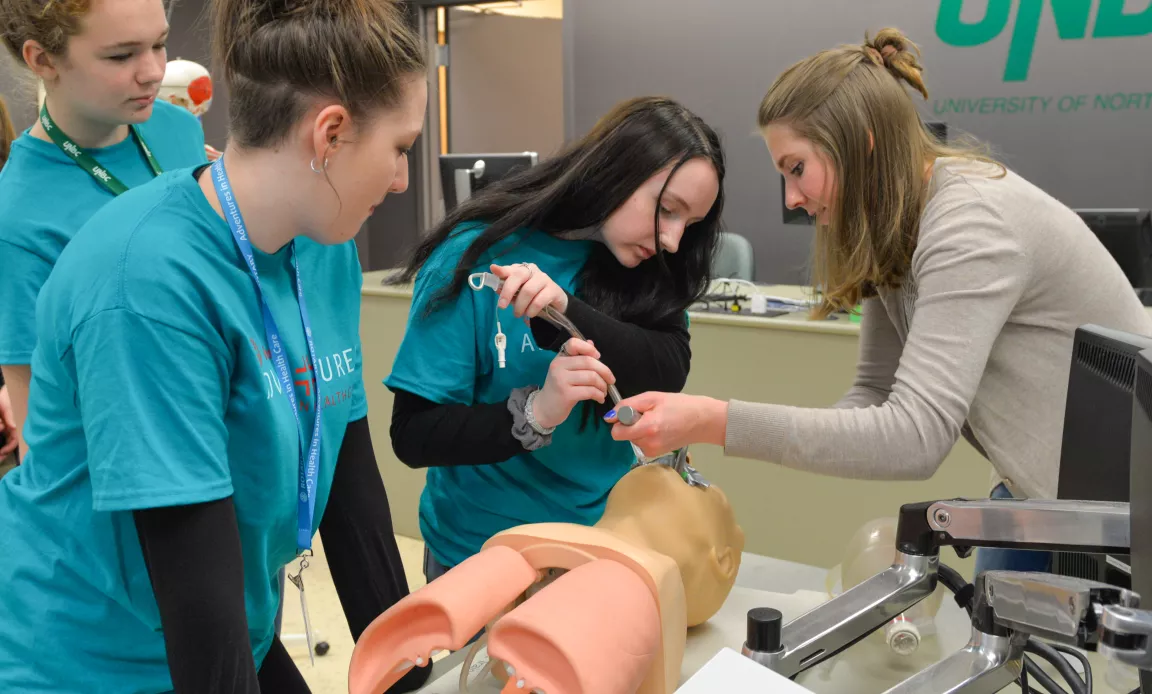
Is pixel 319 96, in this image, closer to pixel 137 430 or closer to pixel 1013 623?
pixel 137 430

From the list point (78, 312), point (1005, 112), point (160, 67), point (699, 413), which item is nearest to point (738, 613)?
point (699, 413)

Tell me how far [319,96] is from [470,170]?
7.90 ft

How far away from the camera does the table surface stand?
1.05 metres

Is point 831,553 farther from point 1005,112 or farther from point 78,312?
point 1005,112

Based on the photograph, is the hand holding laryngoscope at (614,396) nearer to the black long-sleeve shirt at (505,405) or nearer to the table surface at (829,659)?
the black long-sleeve shirt at (505,405)

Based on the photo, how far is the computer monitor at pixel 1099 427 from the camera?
81 cm

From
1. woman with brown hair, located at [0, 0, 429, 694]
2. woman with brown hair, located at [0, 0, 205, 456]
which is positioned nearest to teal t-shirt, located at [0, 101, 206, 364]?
woman with brown hair, located at [0, 0, 205, 456]

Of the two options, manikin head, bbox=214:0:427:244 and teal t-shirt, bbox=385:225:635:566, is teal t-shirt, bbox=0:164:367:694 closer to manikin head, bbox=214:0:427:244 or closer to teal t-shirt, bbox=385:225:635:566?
manikin head, bbox=214:0:427:244

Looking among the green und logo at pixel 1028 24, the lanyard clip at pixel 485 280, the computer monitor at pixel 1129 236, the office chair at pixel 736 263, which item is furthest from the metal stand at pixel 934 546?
the green und logo at pixel 1028 24

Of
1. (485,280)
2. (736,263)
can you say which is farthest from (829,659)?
(736,263)

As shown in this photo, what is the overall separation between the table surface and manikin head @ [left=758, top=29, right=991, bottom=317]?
0.46 meters

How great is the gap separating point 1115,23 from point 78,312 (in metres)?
5.08

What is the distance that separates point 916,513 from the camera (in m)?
0.87

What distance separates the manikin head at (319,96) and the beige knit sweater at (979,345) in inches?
23.0
